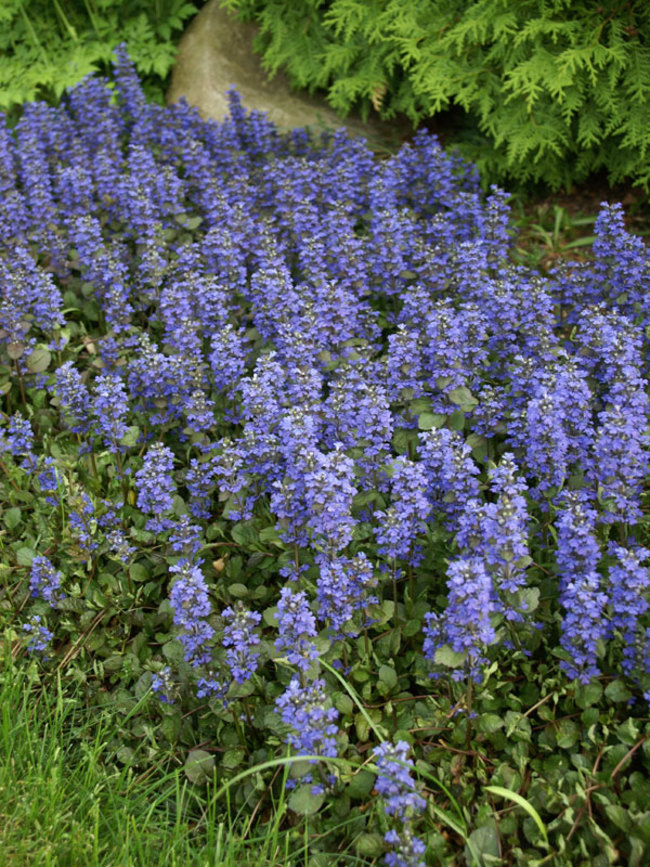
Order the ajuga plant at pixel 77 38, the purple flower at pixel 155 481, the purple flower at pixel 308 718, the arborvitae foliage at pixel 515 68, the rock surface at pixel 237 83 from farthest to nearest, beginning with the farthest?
the rock surface at pixel 237 83 → the ajuga plant at pixel 77 38 → the arborvitae foliage at pixel 515 68 → the purple flower at pixel 155 481 → the purple flower at pixel 308 718

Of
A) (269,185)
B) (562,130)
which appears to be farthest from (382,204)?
(562,130)

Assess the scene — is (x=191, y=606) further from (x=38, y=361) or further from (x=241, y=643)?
(x=38, y=361)

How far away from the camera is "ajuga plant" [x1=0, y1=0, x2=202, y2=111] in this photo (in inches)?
284

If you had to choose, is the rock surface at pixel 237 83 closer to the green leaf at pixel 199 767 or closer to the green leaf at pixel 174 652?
the green leaf at pixel 174 652

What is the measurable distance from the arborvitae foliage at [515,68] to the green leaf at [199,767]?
14.2 feet

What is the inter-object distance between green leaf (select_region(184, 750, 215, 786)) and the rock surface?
5.36 meters

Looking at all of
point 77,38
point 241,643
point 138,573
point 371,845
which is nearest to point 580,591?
point 371,845

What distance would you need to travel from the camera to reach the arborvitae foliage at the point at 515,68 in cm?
557

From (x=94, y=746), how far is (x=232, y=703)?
0.53m

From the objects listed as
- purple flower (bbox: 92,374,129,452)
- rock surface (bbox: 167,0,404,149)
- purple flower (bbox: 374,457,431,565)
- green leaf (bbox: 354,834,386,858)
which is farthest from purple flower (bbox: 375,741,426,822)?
rock surface (bbox: 167,0,404,149)

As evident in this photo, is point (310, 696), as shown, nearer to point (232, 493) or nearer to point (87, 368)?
point (232, 493)

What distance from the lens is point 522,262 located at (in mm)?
5777

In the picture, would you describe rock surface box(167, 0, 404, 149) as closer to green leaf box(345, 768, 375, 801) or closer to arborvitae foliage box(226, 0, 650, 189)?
arborvitae foliage box(226, 0, 650, 189)

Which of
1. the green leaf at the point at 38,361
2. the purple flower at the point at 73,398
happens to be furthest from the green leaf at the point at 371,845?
the green leaf at the point at 38,361
